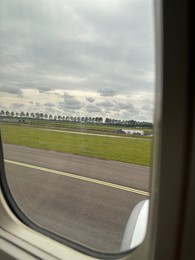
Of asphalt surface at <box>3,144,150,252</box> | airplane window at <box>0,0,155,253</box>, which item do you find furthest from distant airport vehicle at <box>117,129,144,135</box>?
asphalt surface at <box>3,144,150,252</box>

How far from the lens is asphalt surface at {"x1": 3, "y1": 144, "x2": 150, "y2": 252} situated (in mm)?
1075

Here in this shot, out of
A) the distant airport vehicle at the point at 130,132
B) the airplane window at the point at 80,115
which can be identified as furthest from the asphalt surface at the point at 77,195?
the distant airport vehicle at the point at 130,132

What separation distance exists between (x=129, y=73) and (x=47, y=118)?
52 cm

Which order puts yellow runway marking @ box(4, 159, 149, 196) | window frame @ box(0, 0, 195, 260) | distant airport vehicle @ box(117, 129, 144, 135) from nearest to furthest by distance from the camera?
window frame @ box(0, 0, 195, 260), distant airport vehicle @ box(117, 129, 144, 135), yellow runway marking @ box(4, 159, 149, 196)

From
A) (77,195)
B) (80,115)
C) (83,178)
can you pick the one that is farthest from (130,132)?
(77,195)

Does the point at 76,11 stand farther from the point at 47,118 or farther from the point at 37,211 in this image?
the point at 37,211

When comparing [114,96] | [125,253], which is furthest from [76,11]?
[125,253]

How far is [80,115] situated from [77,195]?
0.41 m

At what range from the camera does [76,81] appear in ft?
3.64

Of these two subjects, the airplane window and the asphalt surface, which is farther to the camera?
the asphalt surface

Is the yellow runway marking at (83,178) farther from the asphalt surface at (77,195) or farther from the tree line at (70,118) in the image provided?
the tree line at (70,118)

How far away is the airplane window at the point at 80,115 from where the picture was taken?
92 cm

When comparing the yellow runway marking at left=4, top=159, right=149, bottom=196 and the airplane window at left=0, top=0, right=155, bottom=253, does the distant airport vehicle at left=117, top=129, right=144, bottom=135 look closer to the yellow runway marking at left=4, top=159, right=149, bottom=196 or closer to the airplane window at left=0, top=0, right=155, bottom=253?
the airplane window at left=0, top=0, right=155, bottom=253

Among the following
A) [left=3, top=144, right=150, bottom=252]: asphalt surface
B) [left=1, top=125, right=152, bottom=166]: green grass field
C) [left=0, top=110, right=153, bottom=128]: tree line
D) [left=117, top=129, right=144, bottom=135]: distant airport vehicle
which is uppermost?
[left=0, top=110, right=153, bottom=128]: tree line
